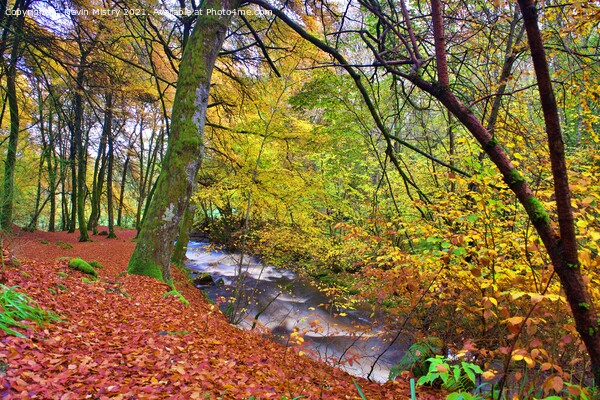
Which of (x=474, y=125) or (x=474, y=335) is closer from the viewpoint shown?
(x=474, y=125)

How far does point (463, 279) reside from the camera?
3.18 meters

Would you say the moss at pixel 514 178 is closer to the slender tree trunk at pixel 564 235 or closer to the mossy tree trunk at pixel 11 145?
the slender tree trunk at pixel 564 235

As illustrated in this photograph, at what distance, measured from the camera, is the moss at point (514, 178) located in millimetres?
1439

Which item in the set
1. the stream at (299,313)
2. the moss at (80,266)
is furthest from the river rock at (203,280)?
the moss at (80,266)

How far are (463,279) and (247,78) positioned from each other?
7060 mm

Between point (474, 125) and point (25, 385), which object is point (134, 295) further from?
point (474, 125)

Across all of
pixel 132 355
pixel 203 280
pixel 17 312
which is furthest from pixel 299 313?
pixel 17 312

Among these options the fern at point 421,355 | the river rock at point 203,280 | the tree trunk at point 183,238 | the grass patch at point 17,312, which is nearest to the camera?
the grass patch at point 17,312

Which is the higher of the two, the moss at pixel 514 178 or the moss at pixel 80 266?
the moss at pixel 514 178

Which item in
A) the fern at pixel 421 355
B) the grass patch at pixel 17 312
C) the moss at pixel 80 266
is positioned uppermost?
the grass patch at pixel 17 312

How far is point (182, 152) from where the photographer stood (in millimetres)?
5348

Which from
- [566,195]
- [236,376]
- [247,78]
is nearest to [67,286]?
[236,376]

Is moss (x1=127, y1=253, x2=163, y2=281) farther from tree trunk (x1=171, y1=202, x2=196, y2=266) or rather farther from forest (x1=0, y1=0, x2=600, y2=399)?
tree trunk (x1=171, y1=202, x2=196, y2=266)

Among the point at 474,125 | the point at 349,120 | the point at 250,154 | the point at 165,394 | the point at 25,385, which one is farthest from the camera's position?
the point at 250,154
